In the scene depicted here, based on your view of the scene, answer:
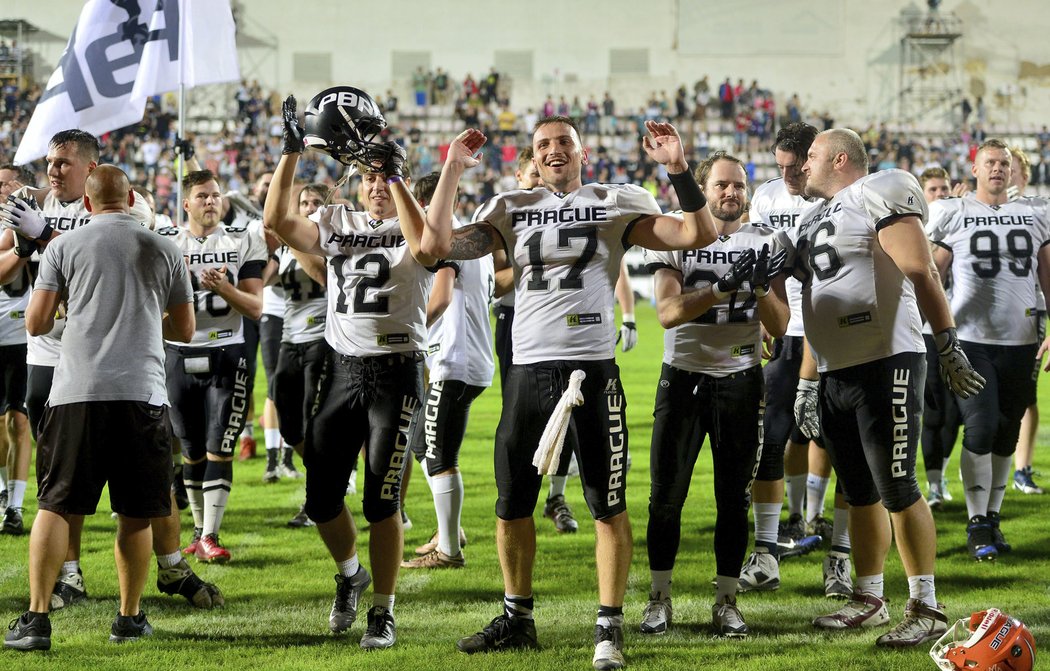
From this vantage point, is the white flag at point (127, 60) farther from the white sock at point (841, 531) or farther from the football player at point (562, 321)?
the white sock at point (841, 531)

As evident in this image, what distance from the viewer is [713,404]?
5012mm

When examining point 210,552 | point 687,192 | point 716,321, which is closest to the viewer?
point 687,192

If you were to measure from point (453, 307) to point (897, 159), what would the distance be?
31.2 m

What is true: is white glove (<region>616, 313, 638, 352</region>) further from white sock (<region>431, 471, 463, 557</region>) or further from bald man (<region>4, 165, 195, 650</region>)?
bald man (<region>4, 165, 195, 650</region>)

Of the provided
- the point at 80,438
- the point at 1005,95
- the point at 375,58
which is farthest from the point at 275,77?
the point at 80,438

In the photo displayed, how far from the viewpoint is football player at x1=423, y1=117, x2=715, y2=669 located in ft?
14.9

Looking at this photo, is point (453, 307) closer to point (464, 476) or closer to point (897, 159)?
point (464, 476)

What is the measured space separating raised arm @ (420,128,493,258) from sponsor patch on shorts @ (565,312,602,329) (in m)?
0.50

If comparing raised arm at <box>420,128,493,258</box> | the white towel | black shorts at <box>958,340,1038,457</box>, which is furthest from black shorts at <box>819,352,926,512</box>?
black shorts at <box>958,340,1038,457</box>

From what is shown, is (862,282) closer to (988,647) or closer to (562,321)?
(562,321)

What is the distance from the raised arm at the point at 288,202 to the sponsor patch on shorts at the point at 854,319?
2339mm

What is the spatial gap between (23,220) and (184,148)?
10.5ft

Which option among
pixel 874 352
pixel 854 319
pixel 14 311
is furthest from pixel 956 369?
pixel 14 311

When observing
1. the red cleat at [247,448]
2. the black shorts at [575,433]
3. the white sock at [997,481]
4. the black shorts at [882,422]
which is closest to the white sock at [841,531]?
the black shorts at [882,422]
